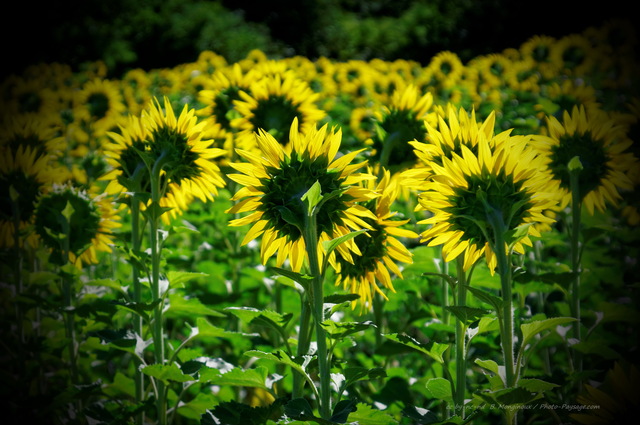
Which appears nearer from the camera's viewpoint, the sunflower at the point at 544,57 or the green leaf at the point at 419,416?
the green leaf at the point at 419,416

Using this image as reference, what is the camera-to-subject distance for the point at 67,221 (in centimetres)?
166

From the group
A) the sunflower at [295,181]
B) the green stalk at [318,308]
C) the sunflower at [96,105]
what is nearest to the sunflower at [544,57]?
the sunflower at [96,105]

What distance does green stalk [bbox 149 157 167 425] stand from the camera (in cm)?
137

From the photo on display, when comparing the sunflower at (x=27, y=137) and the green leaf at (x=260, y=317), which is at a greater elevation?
the sunflower at (x=27, y=137)

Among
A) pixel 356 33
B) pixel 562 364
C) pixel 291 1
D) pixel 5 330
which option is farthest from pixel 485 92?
pixel 291 1

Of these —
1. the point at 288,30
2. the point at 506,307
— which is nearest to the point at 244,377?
the point at 506,307

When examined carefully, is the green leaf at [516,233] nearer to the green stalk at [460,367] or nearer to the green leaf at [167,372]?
the green stalk at [460,367]

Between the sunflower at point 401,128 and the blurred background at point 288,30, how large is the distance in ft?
27.1

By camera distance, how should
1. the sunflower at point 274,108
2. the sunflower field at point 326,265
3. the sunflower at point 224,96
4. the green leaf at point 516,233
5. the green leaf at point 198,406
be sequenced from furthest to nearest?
the sunflower at point 224,96
the sunflower at point 274,108
the green leaf at point 198,406
the sunflower field at point 326,265
the green leaf at point 516,233

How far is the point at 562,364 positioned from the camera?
2270 millimetres

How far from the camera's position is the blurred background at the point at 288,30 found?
10.2 metres

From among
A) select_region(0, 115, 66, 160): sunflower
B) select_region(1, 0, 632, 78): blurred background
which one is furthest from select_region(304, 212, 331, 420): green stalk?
select_region(1, 0, 632, 78): blurred background

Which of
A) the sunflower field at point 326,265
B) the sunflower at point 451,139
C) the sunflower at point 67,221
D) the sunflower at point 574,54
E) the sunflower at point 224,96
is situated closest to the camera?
the sunflower field at point 326,265

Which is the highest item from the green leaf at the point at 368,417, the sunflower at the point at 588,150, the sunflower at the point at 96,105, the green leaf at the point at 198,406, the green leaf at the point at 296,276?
the sunflower at the point at 96,105
